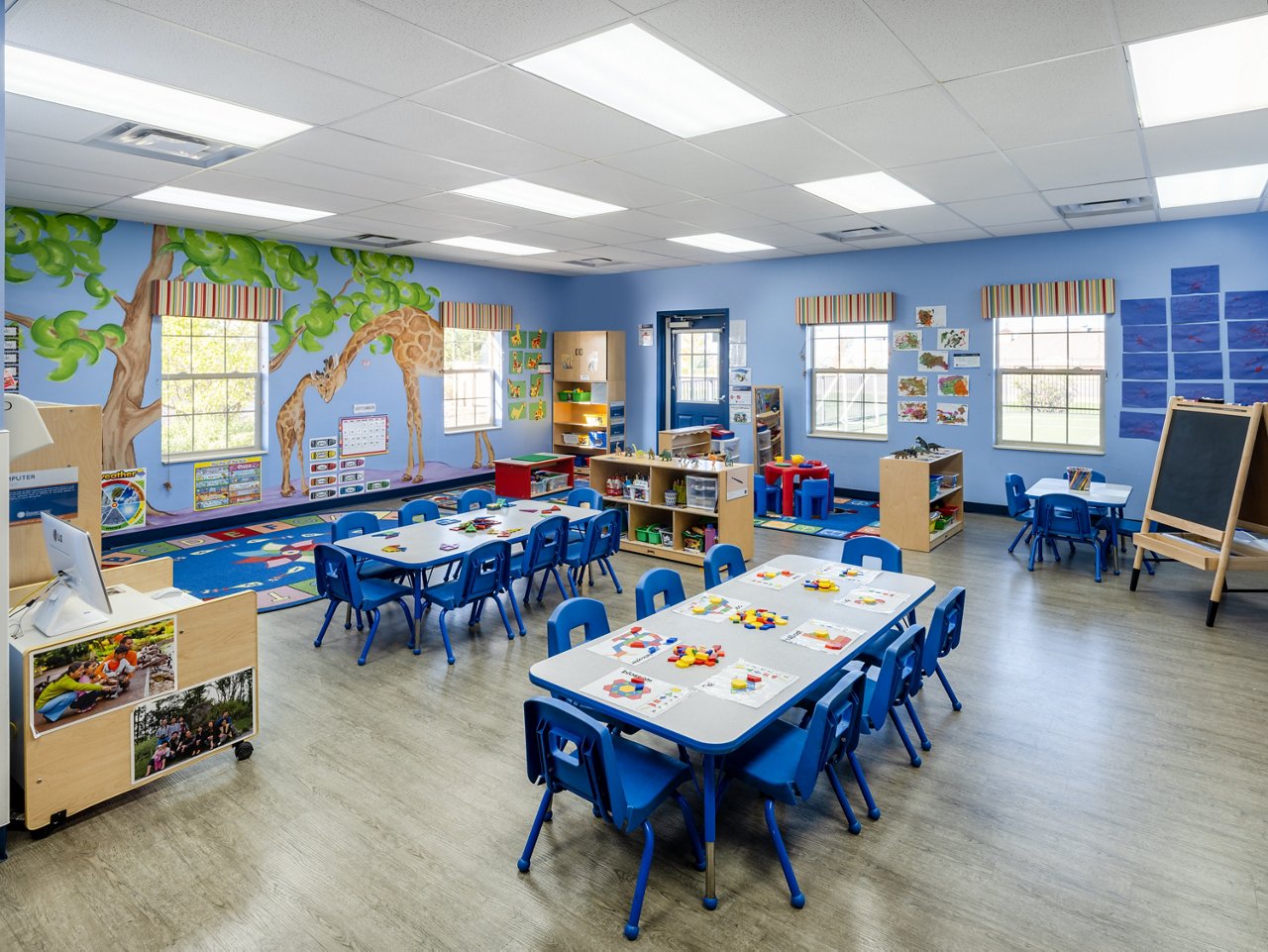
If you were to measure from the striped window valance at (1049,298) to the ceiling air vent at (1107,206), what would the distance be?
100cm

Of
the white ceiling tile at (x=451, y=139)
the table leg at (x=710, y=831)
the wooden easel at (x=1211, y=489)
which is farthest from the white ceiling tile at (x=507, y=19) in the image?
the wooden easel at (x=1211, y=489)

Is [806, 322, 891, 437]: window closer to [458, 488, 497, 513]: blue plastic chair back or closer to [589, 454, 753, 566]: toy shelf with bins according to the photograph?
[589, 454, 753, 566]: toy shelf with bins

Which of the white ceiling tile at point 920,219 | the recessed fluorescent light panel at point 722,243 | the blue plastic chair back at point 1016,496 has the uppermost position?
the recessed fluorescent light panel at point 722,243

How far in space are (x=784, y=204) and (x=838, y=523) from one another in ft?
11.5

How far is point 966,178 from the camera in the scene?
18.6ft

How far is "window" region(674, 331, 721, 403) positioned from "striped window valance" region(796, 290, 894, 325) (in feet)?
4.75

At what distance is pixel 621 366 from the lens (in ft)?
37.5

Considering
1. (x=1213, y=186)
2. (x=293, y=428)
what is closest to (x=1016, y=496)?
(x=1213, y=186)

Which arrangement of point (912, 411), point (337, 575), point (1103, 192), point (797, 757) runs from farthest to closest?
point (912, 411) < point (1103, 192) < point (337, 575) < point (797, 757)

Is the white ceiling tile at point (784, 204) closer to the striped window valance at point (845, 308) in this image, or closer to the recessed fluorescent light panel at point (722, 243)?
the recessed fluorescent light panel at point (722, 243)

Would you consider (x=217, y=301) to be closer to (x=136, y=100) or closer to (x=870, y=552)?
(x=136, y=100)

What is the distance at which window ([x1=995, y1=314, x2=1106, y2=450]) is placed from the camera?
8.09m

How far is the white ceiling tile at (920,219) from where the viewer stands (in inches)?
270

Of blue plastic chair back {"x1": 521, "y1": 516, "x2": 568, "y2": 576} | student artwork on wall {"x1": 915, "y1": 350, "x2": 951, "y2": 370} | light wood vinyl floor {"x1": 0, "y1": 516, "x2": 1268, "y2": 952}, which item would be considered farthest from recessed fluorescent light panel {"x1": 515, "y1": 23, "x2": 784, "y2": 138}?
student artwork on wall {"x1": 915, "y1": 350, "x2": 951, "y2": 370}
